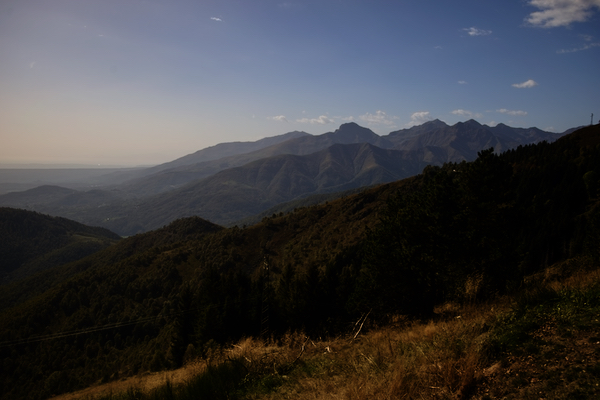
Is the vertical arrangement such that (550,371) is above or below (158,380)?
above

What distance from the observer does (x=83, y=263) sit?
153 meters

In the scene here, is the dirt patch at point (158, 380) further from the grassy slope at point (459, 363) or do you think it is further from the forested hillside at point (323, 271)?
the forested hillside at point (323, 271)

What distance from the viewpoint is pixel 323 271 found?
43.4m

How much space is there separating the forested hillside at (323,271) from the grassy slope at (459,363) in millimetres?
2273

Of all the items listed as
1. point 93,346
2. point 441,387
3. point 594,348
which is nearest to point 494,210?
point 594,348

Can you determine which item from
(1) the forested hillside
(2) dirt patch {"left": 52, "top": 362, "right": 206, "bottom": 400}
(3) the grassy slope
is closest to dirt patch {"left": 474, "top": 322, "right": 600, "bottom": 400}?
(3) the grassy slope

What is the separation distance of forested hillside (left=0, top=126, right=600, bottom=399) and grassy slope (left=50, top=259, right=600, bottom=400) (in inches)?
89.5

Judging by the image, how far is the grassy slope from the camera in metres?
5.14

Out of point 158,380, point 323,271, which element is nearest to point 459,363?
point 158,380

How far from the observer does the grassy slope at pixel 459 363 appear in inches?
203

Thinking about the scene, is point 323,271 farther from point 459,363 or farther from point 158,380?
point 459,363

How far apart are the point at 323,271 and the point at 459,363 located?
1513 inches

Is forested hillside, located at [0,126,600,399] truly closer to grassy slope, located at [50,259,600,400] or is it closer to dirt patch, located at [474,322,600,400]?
grassy slope, located at [50,259,600,400]

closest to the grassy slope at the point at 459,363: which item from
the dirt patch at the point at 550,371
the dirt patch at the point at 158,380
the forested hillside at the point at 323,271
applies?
the dirt patch at the point at 550,371
